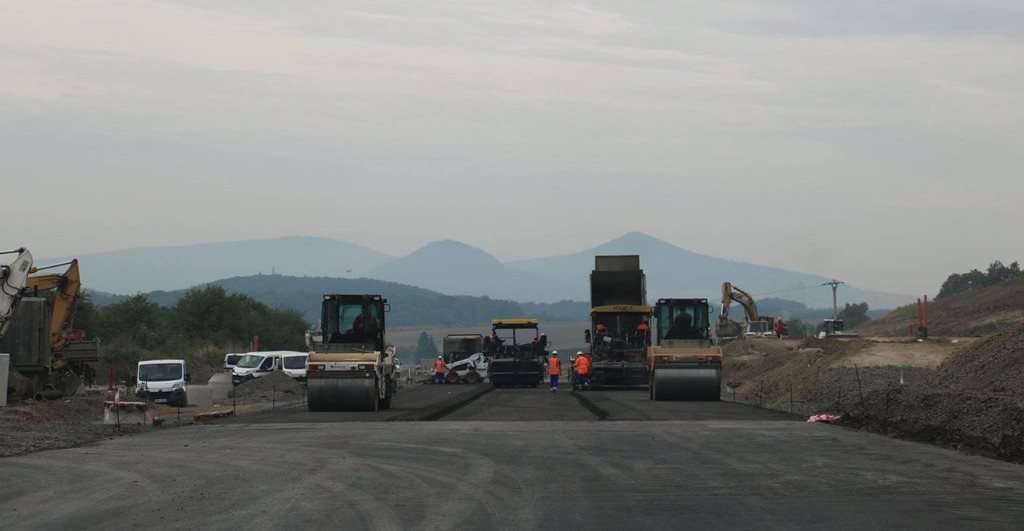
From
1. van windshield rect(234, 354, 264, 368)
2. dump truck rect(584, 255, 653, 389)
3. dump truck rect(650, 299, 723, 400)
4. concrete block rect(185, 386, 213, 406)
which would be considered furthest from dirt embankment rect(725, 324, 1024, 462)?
van windshield rect(234, 354, 264, 368)

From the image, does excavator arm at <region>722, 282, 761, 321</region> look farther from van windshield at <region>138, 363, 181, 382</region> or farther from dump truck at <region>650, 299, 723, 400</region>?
van windshield at <region>138, 363, 181, 382</region>

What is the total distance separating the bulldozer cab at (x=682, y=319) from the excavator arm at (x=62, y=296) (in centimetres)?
1914

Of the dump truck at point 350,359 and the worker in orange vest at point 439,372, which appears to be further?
the worker in orange vest at point 439,372

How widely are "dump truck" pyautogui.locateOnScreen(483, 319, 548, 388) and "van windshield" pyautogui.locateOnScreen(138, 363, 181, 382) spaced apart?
16.3 metres

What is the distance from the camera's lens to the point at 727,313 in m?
89.1

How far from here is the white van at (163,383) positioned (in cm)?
4538

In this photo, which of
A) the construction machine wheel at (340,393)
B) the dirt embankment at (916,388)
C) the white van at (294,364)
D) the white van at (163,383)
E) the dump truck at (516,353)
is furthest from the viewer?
the white van at (294,364)

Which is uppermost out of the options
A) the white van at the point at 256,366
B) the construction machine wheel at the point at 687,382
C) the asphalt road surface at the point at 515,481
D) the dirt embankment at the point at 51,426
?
the white van at the point at 256,366

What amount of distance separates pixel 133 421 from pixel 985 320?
81911mm

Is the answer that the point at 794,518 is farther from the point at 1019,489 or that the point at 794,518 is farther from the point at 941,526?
the point at 1019,489

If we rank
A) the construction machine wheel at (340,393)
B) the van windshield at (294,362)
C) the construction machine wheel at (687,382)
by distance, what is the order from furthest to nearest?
the van windshield at (294,362)
the construction machine wheel at (687,382)
the construction machine wheel at (340,393)

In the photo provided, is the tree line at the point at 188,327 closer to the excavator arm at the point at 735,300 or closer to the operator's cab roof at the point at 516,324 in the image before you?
the operator's cab roof at the point at 516,324

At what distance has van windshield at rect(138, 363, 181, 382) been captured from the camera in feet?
154

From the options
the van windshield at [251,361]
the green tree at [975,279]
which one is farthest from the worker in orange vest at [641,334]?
the green tree at [975,279]
